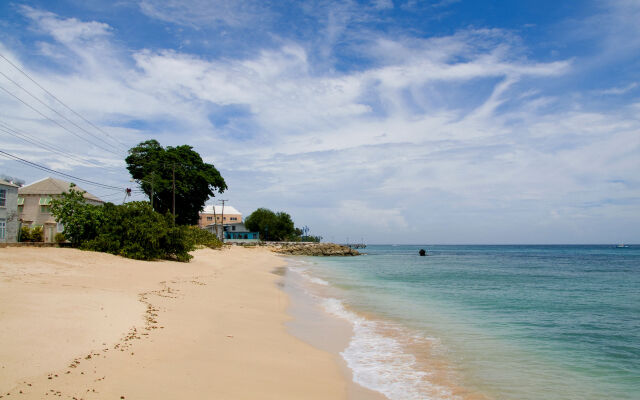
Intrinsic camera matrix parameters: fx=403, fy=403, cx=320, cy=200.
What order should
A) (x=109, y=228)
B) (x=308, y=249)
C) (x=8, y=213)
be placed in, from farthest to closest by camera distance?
(x=308, y=249) < (x=8, y=213) < (x=109, y=228)

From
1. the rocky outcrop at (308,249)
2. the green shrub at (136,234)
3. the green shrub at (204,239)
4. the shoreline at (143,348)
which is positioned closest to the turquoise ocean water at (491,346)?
the shoreline at (143,348)

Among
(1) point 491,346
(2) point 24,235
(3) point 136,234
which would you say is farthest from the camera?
(2) point 24,235

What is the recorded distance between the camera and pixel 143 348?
6676 mm

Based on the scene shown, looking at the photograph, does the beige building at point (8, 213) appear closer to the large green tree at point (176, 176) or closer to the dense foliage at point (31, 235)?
the dense foliage at point (31, 235)

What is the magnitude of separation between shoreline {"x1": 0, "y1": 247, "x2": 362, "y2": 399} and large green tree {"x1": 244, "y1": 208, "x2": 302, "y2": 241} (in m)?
87.0

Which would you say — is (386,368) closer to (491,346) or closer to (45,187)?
(491,346)

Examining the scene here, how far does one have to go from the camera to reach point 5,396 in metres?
4.27

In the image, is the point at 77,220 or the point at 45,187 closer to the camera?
the point at 77,220

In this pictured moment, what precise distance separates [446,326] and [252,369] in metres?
7.82

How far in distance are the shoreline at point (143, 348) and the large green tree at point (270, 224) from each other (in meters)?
87.0

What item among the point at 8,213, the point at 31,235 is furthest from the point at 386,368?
the point at 31,235

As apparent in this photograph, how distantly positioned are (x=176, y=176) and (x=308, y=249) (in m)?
36.6

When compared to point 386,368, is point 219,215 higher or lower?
higher

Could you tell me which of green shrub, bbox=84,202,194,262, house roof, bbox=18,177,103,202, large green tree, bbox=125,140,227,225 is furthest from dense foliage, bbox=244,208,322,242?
green shrub, bbox=84,202,194,262
